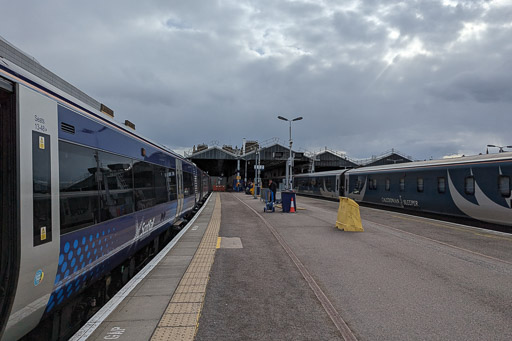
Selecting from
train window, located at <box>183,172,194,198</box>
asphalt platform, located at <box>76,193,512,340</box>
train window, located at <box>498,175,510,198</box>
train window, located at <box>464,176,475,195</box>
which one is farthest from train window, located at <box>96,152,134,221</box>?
train window, located at <box>464,176,475,195</box>

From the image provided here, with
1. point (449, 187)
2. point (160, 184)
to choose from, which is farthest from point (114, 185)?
point (449, 187)

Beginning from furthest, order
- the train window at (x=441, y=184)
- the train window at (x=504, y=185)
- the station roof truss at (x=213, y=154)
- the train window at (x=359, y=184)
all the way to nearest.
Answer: the station roof truss at (x=213, y=154) < the train window at (x=359, y=184) < the train window at (x=441, y=184) < the train window at (x=504, y=185)

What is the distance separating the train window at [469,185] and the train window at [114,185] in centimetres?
1499

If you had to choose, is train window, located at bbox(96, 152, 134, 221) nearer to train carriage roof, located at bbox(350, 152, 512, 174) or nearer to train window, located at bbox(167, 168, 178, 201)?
train window, located at bbox(167, 168, 178, 201)

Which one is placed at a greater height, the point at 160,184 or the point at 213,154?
the point at 213,154

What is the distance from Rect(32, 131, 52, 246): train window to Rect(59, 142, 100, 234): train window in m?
0.28

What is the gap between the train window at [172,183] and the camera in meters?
10.7

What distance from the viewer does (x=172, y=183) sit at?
11320 millimetres

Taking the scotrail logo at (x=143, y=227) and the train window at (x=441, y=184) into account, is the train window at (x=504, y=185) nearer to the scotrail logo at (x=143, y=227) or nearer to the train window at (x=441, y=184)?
the train window at (x=441, y=184)

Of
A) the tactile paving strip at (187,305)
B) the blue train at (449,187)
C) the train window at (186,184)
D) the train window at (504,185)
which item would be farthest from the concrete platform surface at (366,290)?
the train window at (186,184)

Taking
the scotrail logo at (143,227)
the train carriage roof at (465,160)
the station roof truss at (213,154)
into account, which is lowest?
the scotrail logo at (143,227)

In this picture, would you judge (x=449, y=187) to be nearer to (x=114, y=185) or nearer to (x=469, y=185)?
(x=469, y=185)

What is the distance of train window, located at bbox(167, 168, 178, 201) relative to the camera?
10742mm

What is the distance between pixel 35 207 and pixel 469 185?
56.1 feet
